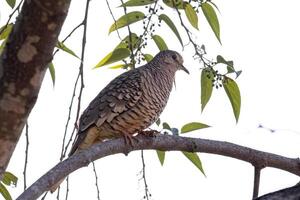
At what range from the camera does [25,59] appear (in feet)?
6.16

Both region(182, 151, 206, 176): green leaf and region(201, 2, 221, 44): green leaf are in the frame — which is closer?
region(201, 2, 221, 44): green leaf

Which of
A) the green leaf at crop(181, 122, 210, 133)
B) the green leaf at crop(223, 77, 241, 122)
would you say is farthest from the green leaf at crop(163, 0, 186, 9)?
the green leaf at crop(181, 122, 210, 133)

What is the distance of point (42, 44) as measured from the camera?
190 centimetres

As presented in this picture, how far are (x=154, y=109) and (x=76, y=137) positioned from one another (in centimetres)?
50

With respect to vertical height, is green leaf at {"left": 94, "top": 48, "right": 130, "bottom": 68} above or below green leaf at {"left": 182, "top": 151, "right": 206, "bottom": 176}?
above

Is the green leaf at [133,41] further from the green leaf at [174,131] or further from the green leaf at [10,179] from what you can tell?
the green leaf at [10,179]

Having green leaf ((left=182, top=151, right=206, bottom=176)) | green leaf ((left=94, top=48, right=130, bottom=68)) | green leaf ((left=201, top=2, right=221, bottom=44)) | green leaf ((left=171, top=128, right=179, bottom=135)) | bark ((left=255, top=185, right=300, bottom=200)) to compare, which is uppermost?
green leaf ((left=94, top=48, right=130, bottom=68))

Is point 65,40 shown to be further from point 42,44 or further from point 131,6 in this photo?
point 42,44

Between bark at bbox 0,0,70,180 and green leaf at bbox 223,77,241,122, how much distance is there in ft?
4.23

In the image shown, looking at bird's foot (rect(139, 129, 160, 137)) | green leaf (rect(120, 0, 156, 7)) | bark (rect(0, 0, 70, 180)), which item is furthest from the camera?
bird's foot (rect(139, 129, 160, 137))

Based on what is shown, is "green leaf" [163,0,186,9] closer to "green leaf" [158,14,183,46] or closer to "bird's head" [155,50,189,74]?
"green leaf" [158,14,183,46]

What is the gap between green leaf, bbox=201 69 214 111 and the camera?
308 centimetres

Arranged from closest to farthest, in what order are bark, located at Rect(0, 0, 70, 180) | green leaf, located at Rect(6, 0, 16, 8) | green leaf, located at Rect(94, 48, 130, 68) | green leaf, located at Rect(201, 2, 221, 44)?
bark, located at Rect(0, 0, 70, 180), green leaf, located at Rect(6, 0, 16, 8), green leaf, located at Rect(201, 2, 221, 44), green leaf, located at Rect(94, 48, 130, 68)

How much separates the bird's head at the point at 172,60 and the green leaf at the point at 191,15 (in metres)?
2.00
